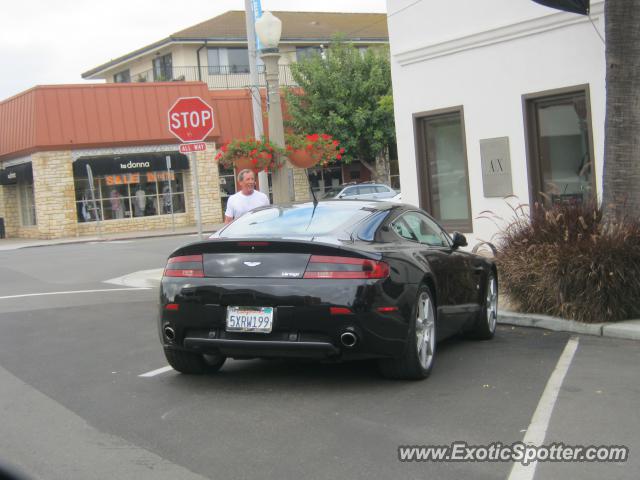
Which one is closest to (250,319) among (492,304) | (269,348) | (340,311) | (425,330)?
(269,348)

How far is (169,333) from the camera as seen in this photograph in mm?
6836

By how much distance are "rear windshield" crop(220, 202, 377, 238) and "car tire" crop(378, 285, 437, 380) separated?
2.72 feet

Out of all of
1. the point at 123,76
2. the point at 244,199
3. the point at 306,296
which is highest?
the point at 123,76

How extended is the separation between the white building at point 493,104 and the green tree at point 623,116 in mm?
2476

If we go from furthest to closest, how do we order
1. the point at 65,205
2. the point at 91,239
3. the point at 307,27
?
the point at 307,27, the point at 65,205, the point at 91,239

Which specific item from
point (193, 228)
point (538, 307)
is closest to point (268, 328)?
point (538, 307)

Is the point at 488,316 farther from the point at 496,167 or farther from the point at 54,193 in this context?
the point at 54,193

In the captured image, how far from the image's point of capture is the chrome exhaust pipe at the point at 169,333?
680 centimetres

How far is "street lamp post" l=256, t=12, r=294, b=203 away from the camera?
1290 cm

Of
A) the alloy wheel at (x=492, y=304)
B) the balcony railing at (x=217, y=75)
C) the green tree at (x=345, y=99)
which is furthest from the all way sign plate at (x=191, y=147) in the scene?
the balcony railing at (x=217, y=75)

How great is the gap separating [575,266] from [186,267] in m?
4.26

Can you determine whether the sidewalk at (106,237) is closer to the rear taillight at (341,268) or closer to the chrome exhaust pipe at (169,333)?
the chrome exhaust pipe at (169,333)

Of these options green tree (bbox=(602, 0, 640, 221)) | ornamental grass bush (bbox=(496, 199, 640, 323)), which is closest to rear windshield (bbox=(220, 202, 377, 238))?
ornamental grass bush (bbox=(496, 199, 640, 323))

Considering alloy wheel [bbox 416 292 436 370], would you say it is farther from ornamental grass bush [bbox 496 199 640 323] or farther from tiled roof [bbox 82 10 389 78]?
tiled roof [bbox 82 10 389 78]
